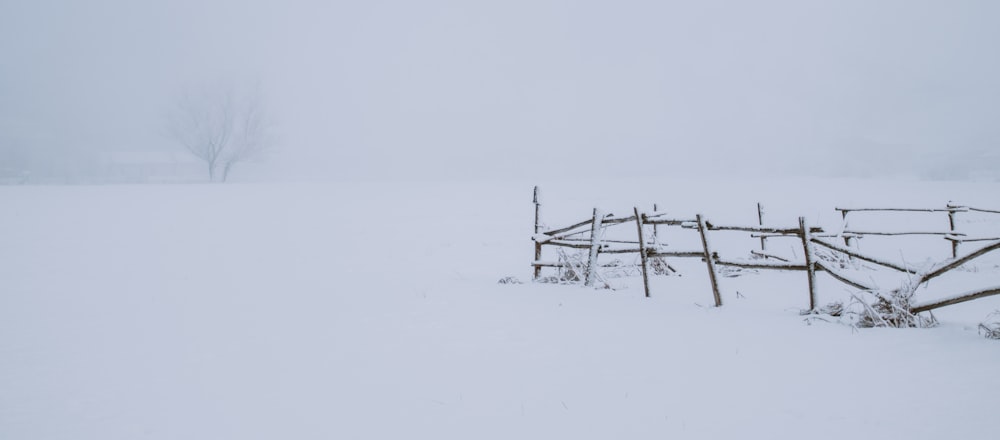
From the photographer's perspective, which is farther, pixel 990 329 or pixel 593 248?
pixel 593 248

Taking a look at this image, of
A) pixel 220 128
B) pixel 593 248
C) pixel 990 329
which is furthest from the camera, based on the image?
pixel 220 128

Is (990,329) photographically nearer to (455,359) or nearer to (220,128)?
(455,359)

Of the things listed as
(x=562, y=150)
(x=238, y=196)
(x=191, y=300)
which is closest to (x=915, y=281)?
(x=191, y=300)

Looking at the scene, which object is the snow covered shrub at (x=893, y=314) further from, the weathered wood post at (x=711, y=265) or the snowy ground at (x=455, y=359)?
the weathered wood post at (x=711, y=265)

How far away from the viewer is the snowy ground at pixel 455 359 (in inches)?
132

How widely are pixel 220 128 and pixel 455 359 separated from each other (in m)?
52.5

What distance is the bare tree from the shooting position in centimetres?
4781

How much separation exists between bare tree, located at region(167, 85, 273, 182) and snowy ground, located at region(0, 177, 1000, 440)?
130ft

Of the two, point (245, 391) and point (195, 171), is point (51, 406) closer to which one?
point (245, 391)

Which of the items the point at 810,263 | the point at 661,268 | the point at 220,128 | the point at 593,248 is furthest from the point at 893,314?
the point at 220,128

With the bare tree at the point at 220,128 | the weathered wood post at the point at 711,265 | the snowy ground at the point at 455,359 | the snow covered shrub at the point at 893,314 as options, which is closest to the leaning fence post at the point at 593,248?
the snowy ground at the point at 455,359

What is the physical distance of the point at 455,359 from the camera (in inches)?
187

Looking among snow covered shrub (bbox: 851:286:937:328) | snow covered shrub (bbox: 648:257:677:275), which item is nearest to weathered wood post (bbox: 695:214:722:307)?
snow covered shrub (bbox: 851:286:937:328)

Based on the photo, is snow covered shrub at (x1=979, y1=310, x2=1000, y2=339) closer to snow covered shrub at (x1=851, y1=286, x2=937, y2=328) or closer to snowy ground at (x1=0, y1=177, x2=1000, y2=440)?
snowy ground at (x1=0, y1=177, x2=1000, y2=440)
